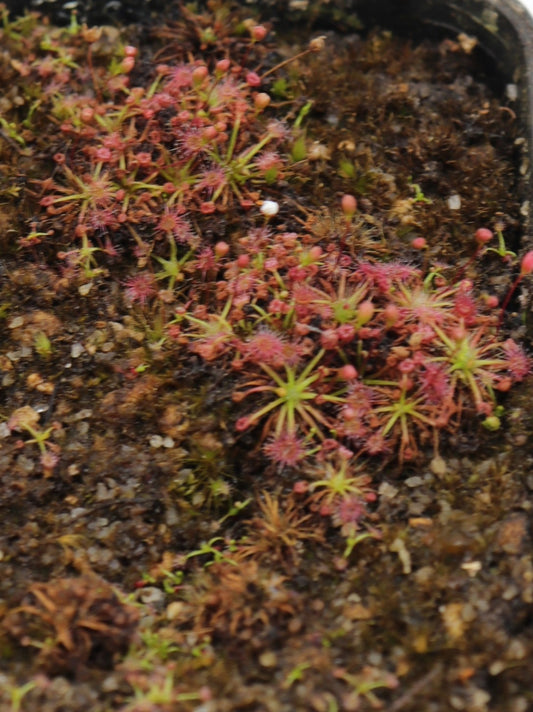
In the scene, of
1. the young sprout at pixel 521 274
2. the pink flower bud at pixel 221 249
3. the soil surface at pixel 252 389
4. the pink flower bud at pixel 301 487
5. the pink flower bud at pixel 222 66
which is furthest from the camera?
the pink flower bud at pixel 222 66

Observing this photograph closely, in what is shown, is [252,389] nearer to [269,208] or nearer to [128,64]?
[269,208]

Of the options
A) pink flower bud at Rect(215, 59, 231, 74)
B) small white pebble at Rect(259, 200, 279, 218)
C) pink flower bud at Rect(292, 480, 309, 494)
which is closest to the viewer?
pink flower bud at Rect(292, 480, 309, 494)

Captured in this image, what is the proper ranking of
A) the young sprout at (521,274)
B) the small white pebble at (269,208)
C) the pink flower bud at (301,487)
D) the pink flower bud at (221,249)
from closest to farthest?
the pink flower bud at (301,487), the young sprout at (521,274), the pink flower bud at (221,249), the small white pebble at (269,208)

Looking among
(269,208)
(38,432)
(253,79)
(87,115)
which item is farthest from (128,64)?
(38,432)

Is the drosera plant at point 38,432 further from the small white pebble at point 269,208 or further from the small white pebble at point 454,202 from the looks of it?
the small white pebble at point 454,202

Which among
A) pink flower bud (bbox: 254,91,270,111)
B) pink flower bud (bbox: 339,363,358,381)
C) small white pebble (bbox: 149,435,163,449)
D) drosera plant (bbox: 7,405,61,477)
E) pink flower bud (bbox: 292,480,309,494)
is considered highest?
pink flower bud (bbox: 254,91,270,111)

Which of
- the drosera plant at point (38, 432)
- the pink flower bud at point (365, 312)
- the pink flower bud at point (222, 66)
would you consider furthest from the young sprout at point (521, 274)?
the drosera plant at point (38, 432)

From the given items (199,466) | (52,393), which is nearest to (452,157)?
(199,466)

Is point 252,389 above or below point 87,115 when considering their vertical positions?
below

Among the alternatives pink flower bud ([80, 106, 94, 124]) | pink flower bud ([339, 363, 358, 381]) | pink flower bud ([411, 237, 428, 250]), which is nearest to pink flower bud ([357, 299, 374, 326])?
pink flower bud ([339, 363, 358, 381])

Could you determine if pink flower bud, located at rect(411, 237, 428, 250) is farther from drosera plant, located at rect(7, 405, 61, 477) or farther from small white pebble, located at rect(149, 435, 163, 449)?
drosera plant, located at rect(7, 405, 61, 477)
